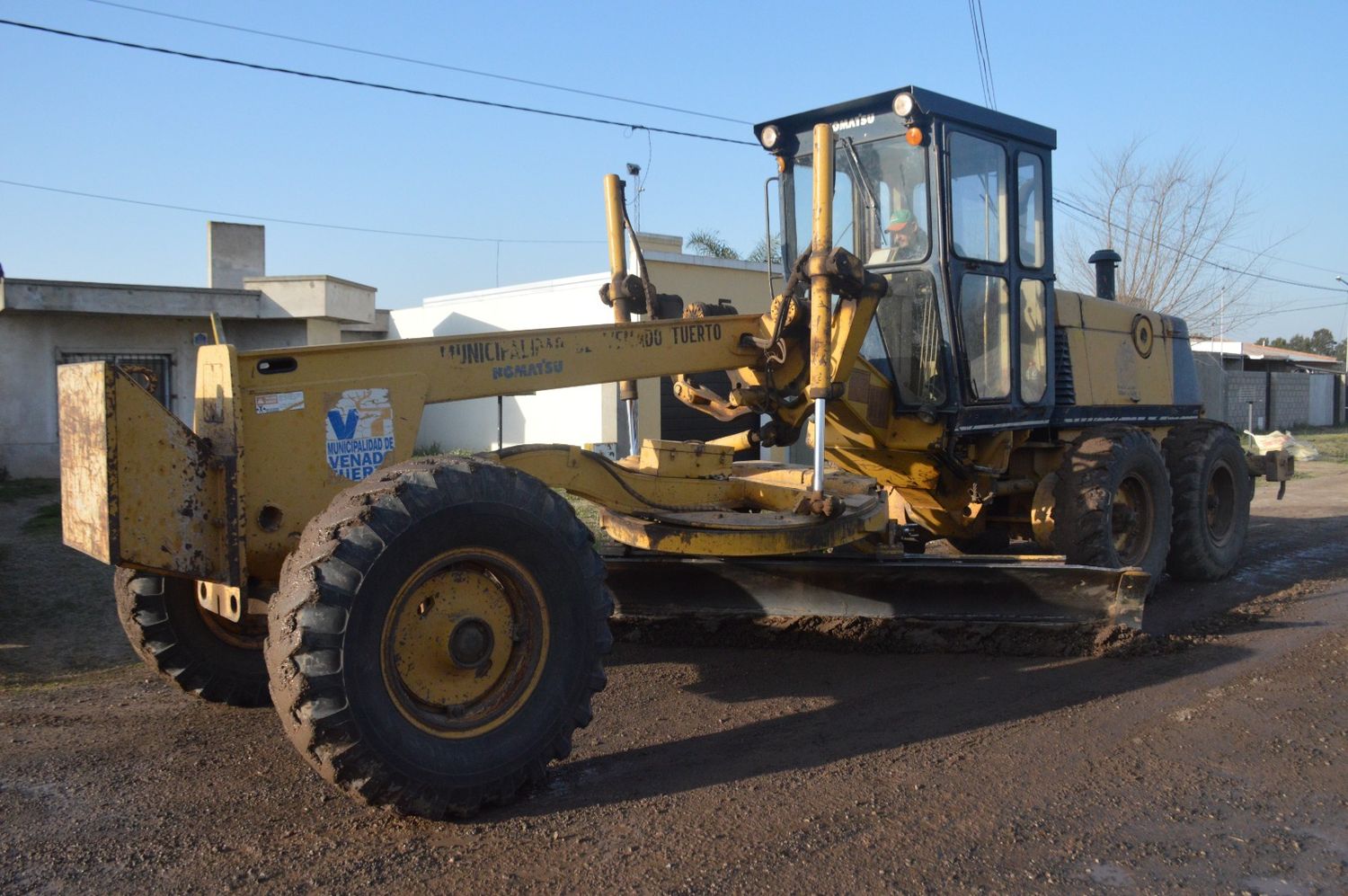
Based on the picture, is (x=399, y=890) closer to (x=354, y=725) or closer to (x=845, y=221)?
(x=354, y=725)

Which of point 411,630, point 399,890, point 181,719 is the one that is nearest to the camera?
point 399,890

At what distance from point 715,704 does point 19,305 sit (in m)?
14.8

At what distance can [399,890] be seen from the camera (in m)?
3.49

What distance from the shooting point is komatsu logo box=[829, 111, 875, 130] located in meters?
7.39

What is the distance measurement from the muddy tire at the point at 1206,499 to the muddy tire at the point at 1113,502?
1.61ft

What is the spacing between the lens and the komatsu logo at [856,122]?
739cm

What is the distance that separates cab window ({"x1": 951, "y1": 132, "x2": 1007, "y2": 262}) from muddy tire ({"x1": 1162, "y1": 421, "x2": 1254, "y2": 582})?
2.81 metres

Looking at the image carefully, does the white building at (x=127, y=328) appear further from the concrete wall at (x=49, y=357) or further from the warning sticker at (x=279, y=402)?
the warning sticker at (x=279, y=402)

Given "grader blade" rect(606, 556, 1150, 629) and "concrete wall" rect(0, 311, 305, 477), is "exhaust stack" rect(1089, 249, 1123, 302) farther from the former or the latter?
"concrete wall" rect(0, 311, 305, 477)

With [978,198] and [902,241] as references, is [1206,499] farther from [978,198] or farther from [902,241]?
[902,241]

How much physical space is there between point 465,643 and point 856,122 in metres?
4.81

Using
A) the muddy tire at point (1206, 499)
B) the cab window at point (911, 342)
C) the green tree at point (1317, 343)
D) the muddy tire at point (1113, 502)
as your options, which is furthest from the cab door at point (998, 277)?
the green tree at point (1317, 343)

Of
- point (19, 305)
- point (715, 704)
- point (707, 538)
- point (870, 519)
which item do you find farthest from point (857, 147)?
point (19, 305)

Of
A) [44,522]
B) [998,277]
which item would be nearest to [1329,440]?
[998,277]
